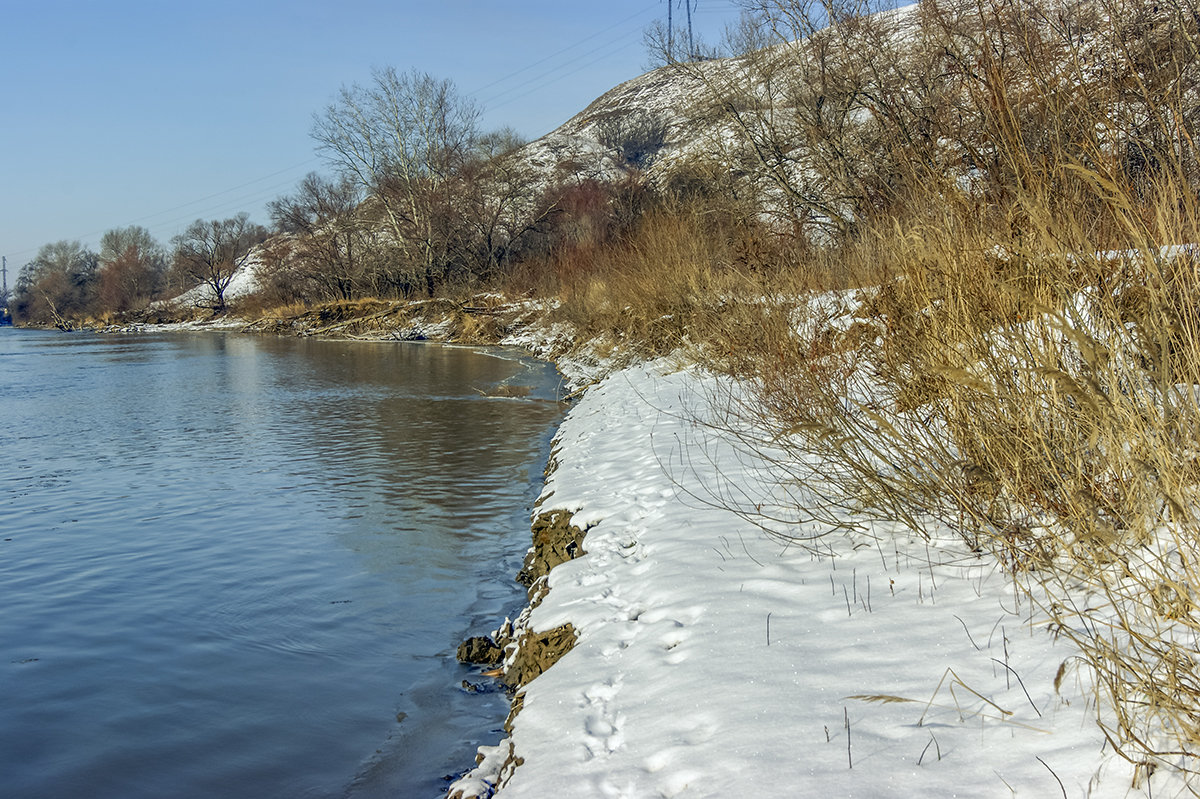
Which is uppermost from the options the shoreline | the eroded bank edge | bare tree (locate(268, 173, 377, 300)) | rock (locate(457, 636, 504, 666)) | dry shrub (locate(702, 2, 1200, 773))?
bare tree (locate(268, 173, 377, 300))

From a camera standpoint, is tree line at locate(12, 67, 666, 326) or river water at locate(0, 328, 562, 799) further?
tree line at locate(12, 67, 666, 326)

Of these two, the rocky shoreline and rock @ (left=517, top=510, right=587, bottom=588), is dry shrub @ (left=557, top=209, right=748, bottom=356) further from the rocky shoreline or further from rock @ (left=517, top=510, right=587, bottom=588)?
rock @ (left=517, top=510, right=587, bottom=588)

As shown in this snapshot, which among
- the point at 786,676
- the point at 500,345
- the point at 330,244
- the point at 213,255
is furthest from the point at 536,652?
the point at 213,255

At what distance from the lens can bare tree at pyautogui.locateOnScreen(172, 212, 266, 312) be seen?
2729 inches

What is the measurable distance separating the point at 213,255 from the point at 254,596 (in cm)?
7145

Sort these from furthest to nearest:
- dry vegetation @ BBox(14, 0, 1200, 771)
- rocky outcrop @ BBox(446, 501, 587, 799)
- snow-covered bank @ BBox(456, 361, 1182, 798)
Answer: rocky outcrop @ BBox(446, 501, 587, 799) → dry vegetation @ BBox(14, 0, 1200, 771) → snow-covered bank @ BBox(456, 361, 1182, 798)

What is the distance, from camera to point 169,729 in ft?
15.7

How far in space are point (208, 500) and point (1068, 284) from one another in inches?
370

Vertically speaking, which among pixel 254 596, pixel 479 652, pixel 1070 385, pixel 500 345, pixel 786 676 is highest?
pixel 500 345

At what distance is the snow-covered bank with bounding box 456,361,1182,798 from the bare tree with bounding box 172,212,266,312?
224 ft

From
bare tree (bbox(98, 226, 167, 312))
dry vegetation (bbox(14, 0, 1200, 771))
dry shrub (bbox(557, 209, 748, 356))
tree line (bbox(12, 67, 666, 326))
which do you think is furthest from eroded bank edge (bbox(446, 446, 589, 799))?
bare tree (bbox(98, 226, 167, 312))

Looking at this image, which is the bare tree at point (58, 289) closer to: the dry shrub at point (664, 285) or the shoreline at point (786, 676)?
the dry shrub at point (664, 285)

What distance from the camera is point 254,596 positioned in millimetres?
6832

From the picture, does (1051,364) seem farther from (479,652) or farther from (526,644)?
(479,652)
